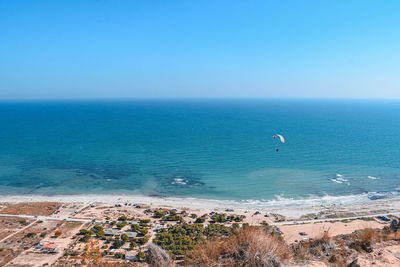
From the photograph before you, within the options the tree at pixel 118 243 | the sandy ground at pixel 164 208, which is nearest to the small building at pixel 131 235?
the tree at pixel 118 243

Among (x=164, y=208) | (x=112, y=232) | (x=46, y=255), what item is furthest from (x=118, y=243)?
(x=164, y=208)

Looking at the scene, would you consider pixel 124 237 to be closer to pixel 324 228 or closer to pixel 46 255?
pixel 46 255

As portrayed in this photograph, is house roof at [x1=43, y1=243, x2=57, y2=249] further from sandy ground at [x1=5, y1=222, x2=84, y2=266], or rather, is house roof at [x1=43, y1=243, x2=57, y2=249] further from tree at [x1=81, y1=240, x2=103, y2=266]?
tree at [x1=81, y1=240, x2=103, y2=266]

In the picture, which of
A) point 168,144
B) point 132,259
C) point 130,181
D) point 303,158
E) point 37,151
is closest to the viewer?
point 132,259

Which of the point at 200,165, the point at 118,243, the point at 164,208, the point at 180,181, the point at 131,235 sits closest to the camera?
the point at 118,243

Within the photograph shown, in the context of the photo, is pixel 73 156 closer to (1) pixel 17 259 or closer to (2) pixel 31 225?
(2) pixel 31 225

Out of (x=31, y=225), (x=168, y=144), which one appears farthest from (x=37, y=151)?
(x=31, y=225)

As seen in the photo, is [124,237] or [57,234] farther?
[57,234]
